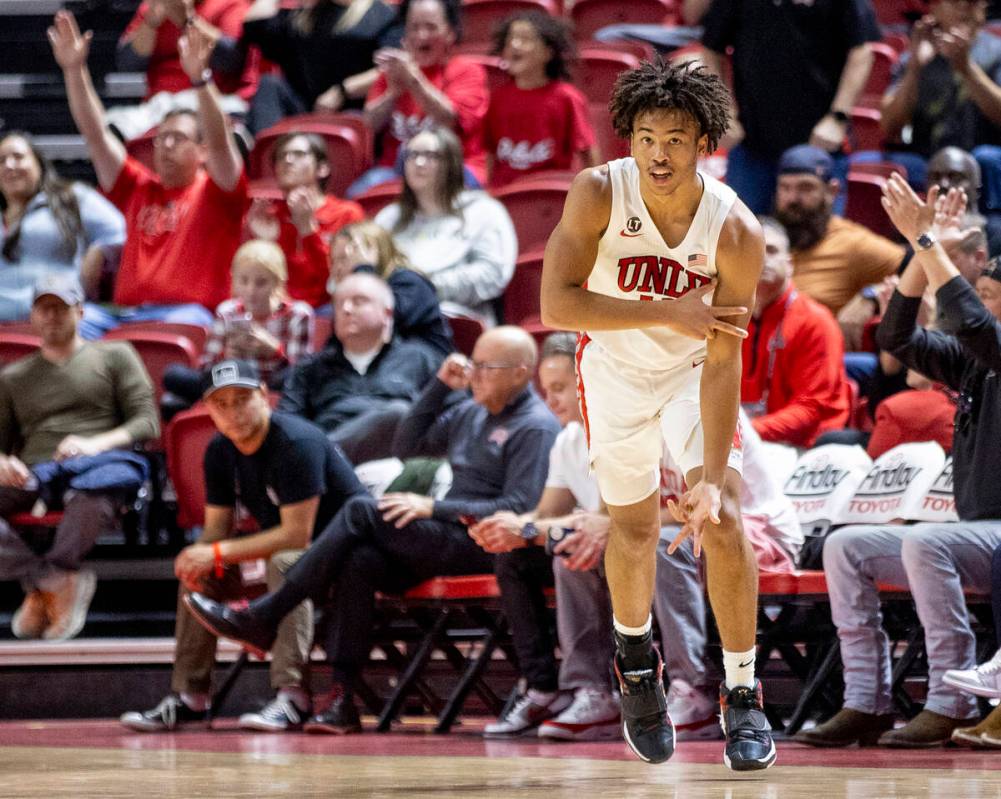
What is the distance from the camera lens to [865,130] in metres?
8.91

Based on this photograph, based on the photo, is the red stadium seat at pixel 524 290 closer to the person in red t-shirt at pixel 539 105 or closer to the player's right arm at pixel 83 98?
the person in red t-shirt at pixel 539 105

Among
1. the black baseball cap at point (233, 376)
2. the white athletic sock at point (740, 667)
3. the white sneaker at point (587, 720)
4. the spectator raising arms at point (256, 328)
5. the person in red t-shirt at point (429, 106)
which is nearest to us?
the white athletic sock at point (740, 667)

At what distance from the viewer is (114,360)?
7059mm

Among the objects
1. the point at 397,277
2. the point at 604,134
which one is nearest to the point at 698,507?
the point at 397,277

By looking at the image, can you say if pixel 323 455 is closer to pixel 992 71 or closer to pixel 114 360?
pixel 114 360

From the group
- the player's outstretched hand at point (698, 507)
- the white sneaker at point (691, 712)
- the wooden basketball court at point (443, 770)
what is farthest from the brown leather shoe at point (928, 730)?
the player's outstretched hand at point (698, 507)

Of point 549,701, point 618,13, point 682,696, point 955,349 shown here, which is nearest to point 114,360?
point 549,701

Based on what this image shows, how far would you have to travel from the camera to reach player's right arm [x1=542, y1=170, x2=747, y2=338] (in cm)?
373

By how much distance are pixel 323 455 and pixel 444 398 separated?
56 cm

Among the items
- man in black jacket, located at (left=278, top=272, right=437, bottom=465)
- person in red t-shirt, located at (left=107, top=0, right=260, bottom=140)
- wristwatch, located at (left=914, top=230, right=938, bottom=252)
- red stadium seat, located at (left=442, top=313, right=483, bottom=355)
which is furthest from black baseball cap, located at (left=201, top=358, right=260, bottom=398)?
person in red t-shirt, located at (left=107, top=0, right=260, bottom=140)

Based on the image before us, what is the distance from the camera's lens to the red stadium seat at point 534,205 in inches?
309

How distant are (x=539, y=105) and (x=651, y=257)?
4404 millimetres

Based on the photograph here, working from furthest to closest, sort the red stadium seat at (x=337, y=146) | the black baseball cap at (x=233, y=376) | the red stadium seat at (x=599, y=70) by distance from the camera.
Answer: the red stadium seat at (x=599, y=70) < the red stadium seat at (x=337, y=146) < the black baseball cap at (x=233, y=376)

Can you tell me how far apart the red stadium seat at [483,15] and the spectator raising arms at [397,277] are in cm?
306
